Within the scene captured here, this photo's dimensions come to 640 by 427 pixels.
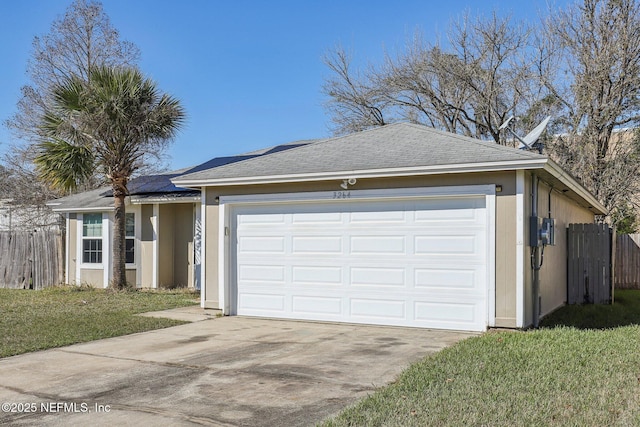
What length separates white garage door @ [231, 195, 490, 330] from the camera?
895 cm

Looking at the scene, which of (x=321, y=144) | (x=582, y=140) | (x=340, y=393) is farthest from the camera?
(x=582, y=140)

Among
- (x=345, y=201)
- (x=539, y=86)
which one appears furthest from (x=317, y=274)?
(x=539, y=86)

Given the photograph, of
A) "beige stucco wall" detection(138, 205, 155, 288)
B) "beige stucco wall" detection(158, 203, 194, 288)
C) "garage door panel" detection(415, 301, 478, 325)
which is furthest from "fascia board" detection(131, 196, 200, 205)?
"garage door panel" detection(415, 301, 478, 325)

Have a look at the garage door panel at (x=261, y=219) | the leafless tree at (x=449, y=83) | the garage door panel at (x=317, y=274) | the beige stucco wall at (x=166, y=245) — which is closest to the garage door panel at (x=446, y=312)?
the garage door panel at (x=317, y=274)

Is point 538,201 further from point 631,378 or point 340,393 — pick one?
point 340,393

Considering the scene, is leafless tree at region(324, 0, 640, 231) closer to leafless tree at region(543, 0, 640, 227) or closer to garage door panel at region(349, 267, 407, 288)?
leafless tree at region(543, 0, 640, 227)

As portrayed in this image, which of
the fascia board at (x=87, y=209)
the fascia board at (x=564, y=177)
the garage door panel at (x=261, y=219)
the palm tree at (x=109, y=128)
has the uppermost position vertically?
the palm tree at (x=109, y=128)

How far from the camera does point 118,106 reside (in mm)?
13703

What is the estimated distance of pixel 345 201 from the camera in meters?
9.88

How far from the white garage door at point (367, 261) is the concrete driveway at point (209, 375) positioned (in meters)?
0.60

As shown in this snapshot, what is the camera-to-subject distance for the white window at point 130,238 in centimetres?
1617

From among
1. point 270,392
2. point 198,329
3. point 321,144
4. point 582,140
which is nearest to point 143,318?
point 198,329

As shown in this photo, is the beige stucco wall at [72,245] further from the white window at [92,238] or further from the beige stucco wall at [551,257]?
the beige stucco wall at [551,257]

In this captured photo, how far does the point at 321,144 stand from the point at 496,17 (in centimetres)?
1302
